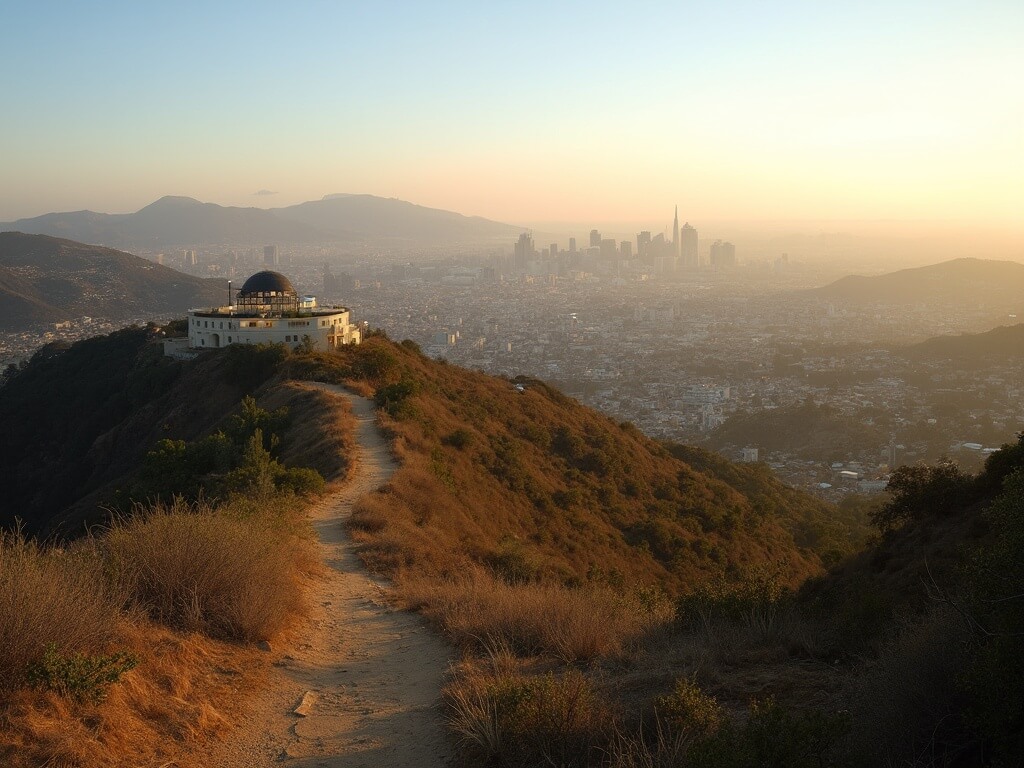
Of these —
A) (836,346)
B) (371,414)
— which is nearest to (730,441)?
(371,414)

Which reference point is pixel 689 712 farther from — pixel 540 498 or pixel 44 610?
pixel 540 498

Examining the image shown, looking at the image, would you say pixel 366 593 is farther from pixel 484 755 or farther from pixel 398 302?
pixel 398 302

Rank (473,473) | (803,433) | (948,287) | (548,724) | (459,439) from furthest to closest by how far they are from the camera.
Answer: (948,287), (803,433), (459,439), (473,473), (548,724)

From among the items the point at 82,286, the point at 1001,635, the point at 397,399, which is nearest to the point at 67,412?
the point at 397,399

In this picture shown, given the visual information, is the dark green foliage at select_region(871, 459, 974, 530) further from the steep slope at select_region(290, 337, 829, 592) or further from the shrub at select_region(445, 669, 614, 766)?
the shrub at select_region(445, 669, 614, 766)

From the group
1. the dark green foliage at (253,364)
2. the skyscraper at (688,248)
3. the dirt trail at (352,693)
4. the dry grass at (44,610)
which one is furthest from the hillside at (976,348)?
the skyscraper at (688,248)
